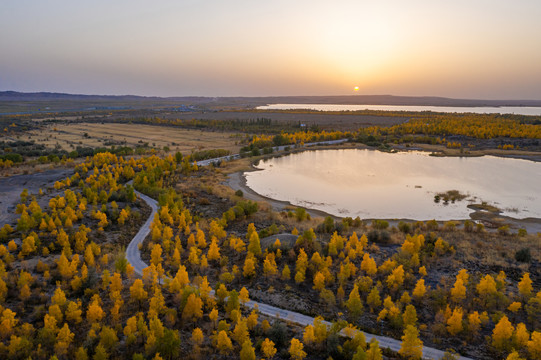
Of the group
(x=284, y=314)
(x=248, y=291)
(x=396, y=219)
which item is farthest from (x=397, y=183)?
(x=284, y=314)

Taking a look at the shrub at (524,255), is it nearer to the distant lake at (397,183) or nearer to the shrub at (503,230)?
the shrub at (503,230)

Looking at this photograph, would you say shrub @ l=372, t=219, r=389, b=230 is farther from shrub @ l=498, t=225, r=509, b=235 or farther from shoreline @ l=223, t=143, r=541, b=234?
shrub @ l=498, t=225, r=509, b=235

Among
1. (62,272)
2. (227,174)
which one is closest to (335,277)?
(62,272)

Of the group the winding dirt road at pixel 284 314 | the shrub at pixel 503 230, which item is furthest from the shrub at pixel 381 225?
the winding dirt road at pixel 284 314

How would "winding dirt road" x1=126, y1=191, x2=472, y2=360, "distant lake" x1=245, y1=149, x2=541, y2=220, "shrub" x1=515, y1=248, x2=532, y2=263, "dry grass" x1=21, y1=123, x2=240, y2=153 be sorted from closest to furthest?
"winding dirt road" x1=126, y1=191, x2=472, y2=360
"shrub" x1=515, y1=248, x2=532, y2=263
"distant lake" x1=245, y1=149, x2=541, y2=220
"dry grass" x1=21, y1=123, x2=240, y2=153

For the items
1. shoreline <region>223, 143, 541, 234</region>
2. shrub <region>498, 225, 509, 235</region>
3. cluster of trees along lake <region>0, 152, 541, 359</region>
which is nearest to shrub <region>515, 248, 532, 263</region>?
cluster of trees along lake <region>0, 152, 541, 359</region>

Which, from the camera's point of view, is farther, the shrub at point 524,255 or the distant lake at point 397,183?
the distant lake at point 397,183
